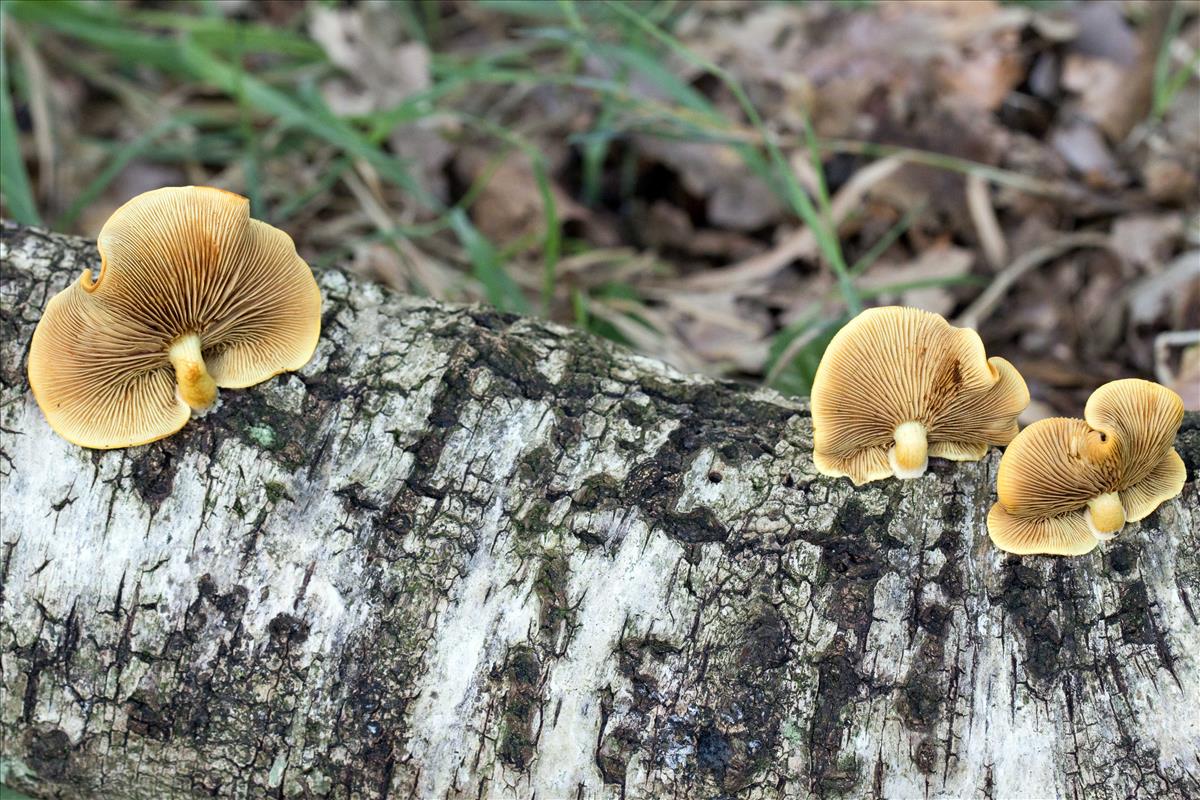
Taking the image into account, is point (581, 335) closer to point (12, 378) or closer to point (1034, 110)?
point (12, 378)

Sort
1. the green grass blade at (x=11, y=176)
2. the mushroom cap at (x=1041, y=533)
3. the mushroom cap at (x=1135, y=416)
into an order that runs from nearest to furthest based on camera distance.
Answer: the mushroom cap at (x=1135, y=416) < the mushroom cap at (x=1041, y=533) < the green grass blade at (x=11, y=176)

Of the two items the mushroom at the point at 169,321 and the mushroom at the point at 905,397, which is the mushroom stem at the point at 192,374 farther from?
the mushroom at the point at 905,397

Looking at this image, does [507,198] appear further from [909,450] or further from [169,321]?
[909,450]

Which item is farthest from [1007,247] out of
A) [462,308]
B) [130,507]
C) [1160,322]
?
[130,507]

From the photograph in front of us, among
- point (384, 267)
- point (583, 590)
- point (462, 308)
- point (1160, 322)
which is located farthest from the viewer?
point (384, 267)

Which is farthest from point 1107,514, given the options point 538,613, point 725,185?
point 725,185

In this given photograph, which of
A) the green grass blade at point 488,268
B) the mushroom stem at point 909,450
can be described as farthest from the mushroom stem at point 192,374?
the mushroom stem at point 909,450

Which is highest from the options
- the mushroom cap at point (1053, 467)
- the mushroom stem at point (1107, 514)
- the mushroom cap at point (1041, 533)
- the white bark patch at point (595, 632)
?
the mushroom cap at point (1053, 467)
